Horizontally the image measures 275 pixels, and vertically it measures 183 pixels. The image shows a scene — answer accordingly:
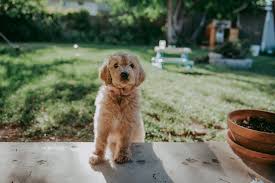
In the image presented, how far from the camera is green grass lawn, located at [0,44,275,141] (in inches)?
208

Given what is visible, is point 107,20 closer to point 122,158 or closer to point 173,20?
point 173,20

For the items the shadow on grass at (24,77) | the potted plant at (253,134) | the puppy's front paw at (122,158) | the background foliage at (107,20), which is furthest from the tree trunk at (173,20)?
the puppy's front paw at (122,158)

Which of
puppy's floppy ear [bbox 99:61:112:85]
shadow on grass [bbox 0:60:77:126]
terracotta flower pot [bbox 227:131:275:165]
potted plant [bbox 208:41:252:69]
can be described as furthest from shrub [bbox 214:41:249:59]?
puppy's floppy ear [bbox 99:61:112:85]

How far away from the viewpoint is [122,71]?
330cm

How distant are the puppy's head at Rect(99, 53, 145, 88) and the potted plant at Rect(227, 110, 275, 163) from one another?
40.4 inches

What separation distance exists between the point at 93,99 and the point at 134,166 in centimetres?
343

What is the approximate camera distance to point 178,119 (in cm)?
580

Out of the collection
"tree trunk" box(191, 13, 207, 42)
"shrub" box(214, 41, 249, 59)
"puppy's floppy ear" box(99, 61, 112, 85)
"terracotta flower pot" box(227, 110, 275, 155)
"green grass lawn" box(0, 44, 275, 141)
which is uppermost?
"tree trunk" box(191, 13, 207, 42)

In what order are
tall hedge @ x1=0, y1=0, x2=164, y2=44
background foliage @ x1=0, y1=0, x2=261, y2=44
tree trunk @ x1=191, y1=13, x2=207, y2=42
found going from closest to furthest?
tall hedge @ x1=0, y1=0, x2=164, y2=44
background foliage @ x1=0, y1=0, x2=261, y2=44
tree trunk @ x1=191, y1=13, x2=207, y2=42

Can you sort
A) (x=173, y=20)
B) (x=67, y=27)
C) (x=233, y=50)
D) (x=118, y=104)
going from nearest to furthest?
(x=118, y=104), (x=233, y=50), (x=67, y=27), (x=173, y=20)

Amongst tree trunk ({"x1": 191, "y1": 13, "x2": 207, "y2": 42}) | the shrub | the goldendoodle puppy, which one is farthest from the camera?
tree trunk ({"x1": 191, "y1": 13, "x2": 207, "y2": 42})

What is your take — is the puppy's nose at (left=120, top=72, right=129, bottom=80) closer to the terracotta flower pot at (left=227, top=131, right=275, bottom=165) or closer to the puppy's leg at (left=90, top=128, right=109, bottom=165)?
the puppy's leg at (left=90, top=128, right=109, bottom=165)

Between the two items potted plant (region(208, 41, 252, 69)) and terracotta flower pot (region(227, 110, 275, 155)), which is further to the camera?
potted plant (region(208, 41, 252, 69))

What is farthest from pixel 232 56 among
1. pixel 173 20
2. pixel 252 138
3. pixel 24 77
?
pixel 252 138
